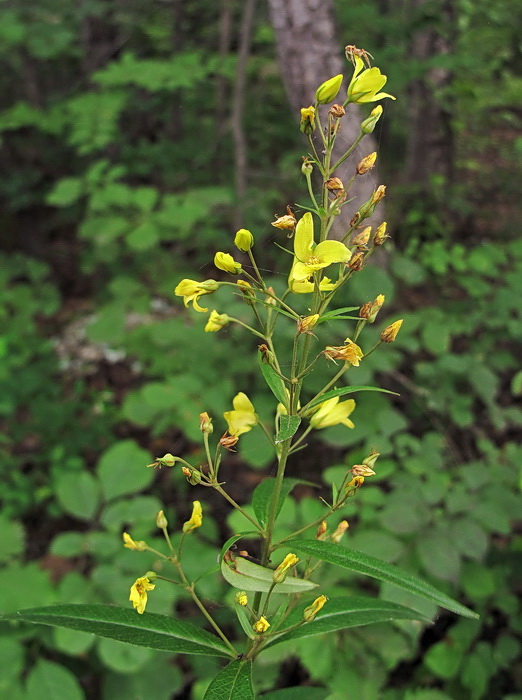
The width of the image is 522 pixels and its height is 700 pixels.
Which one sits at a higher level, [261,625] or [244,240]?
[244,240]

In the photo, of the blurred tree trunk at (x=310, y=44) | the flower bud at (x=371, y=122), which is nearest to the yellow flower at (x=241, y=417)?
the flower bud at (x=371, y=122)

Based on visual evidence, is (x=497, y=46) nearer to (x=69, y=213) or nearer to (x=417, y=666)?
(x=69, y=213)

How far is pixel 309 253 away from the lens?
93 centimetres

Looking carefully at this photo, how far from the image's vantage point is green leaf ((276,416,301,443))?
0.84 m

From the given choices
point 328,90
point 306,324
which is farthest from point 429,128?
point 306,324

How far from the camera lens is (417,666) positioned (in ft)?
7.43

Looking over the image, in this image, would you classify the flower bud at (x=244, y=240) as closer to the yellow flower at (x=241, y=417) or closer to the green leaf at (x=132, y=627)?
the yellow flower at (x=241, y=417)

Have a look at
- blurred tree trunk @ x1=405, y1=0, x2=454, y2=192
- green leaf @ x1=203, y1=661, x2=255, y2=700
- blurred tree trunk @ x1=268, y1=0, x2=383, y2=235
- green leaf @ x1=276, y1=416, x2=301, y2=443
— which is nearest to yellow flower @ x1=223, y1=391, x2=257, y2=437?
green leaf @ x1=276, y1=416, x2=301, y2=443

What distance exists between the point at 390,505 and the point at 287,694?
1036 millimetres

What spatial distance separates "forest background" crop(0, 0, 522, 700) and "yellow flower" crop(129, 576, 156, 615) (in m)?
0.39

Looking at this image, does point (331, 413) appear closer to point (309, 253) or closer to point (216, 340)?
point (309, 253)

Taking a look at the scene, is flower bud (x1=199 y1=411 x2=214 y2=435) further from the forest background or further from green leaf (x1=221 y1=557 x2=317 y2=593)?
the forest background

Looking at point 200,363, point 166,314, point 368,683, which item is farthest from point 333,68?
point 368,683

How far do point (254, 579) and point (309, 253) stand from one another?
0.53 metres
